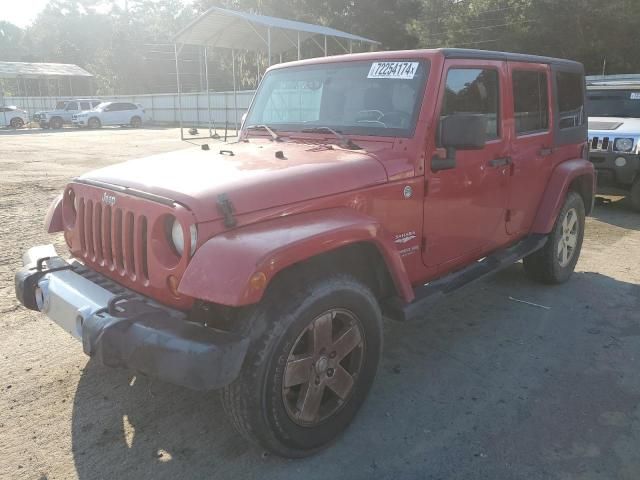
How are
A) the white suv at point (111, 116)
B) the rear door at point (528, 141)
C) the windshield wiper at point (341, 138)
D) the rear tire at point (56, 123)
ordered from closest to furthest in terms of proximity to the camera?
1. the windshield wiper at point (341, 138)
2. the rear door at point (528, 141)
3. the white suv at point (111, 116)
4. the rear tire at point (56, 123)

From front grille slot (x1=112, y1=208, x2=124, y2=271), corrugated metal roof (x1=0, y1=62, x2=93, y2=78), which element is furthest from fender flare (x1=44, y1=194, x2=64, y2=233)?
corrugated metal roof (x1=0, y1=62, x2=93, y2=78)

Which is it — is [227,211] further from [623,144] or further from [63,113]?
[63,113]

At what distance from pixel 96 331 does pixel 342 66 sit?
2.35 m

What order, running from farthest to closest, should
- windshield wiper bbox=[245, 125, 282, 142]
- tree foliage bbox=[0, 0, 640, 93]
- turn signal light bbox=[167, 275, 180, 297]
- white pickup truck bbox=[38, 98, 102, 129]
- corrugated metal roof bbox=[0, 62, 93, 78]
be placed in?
1. corrugated metal roof bbox=[0, 62, 93, 78]
2. white pickup truck bbox=[38, 98, 102, 129]
3. tree foliage bbox=[0, 0, 640, 93]
4. windshield wiper bbox=[245, 125, 282, 142]
5. turn signal light bbox=[167, 275, 180, 297]

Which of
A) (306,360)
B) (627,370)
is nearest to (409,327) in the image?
(627,370)

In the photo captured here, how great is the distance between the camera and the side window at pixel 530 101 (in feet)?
13.6

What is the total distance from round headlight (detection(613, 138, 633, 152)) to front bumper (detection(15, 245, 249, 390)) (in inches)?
307

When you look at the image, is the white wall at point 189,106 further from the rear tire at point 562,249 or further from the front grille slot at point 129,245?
the front grille slot at point 129,245

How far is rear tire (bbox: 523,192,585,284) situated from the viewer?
16.1ft

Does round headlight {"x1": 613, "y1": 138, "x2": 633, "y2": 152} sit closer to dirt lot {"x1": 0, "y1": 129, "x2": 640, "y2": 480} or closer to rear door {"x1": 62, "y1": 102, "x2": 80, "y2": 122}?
dirt lot {"x1": 0, "y1": 129, "x2": 640, "y2": 480}

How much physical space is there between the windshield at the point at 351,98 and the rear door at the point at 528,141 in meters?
1.11

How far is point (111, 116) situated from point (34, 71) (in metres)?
11.3

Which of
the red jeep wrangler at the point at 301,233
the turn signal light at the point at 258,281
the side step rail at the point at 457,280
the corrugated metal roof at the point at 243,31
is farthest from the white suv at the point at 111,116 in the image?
the turn signal light at the point at 258,281

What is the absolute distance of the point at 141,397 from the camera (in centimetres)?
326
